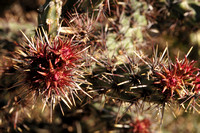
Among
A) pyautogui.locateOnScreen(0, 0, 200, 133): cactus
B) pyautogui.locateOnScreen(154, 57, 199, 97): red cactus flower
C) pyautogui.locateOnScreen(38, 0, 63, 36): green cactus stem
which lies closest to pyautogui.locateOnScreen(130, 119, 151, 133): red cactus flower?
pyautogui.locateOnScreen(0, 0, 200, 133): cactus

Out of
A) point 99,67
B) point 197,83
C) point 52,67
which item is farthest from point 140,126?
point 52,67

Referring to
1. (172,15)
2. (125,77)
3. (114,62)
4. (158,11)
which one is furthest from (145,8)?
(125,77)

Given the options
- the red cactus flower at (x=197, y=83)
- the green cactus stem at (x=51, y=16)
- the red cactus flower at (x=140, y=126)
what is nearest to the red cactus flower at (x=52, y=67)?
the green cactus stem at (x=51, y=16)

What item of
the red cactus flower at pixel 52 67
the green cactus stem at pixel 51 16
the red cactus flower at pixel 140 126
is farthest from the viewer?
the red cactus flower at pixel 140 126

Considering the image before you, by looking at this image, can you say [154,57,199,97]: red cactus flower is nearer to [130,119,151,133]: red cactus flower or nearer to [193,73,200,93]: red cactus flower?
[193,73,200,93]: red cactus flower

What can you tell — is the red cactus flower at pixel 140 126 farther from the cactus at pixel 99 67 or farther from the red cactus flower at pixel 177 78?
the red cactus flower at pixel 177 78

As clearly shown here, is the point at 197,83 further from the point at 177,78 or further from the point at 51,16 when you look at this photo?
the point at 51,16

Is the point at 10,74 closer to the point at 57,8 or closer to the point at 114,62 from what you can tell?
the point at 57,8

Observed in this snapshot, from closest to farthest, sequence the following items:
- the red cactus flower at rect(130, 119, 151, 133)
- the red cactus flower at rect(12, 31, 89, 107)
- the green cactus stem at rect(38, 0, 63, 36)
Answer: the red cactus flower at rect(12, 31, 89, 107), the green cactus stem at rect(38, 0, 63, 36), the red cactus flower at rect(130, 119, 151, 133)
